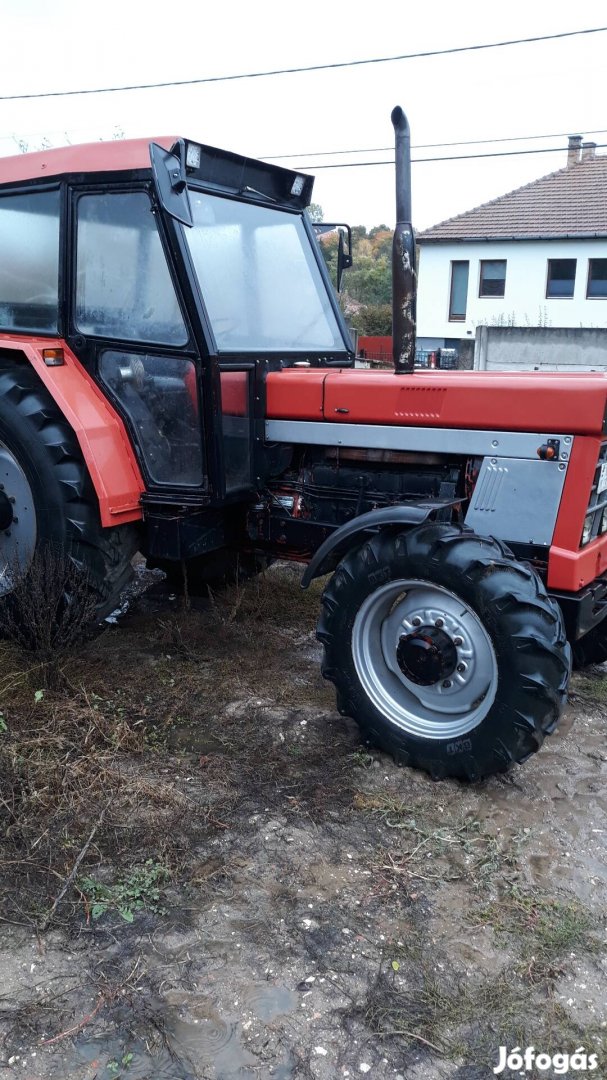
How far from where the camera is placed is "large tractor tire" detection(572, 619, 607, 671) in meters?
4.47

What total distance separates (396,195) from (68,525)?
2.09 m

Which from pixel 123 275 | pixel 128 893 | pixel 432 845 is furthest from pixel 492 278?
pixel 128 893

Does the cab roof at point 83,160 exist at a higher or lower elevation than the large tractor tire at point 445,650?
higher

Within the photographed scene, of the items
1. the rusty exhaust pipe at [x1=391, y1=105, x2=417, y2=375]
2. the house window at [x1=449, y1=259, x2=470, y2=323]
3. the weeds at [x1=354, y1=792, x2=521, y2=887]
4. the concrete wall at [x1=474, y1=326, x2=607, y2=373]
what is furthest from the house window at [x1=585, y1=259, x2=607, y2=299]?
the weeds at [x1=354, y1=792, x2=521, y2=887]

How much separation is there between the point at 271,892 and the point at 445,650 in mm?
1164

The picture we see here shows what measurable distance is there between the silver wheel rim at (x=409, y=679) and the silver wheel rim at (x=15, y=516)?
1801mm

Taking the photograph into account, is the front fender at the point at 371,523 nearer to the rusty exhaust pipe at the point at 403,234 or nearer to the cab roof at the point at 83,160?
the rusty exhaust pipe at the point at 403,234

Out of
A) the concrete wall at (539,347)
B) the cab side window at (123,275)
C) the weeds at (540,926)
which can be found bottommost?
the weeds at (540,926)

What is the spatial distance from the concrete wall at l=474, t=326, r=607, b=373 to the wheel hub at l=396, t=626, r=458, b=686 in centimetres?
1679

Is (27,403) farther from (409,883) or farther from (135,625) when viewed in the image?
(409,883)

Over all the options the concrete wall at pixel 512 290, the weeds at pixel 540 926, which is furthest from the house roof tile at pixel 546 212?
the weeds at pixel 540 926

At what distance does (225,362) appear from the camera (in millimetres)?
3988

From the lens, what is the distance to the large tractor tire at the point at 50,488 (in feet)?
13.4

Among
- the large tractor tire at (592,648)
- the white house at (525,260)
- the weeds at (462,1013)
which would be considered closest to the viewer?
the weeds at (462,1013)
